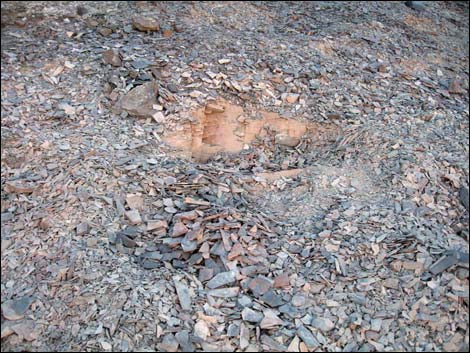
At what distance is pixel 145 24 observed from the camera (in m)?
5.38

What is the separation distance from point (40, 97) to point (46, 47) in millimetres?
738

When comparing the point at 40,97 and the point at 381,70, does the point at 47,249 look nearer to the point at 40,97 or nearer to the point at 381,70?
the point at 40,97

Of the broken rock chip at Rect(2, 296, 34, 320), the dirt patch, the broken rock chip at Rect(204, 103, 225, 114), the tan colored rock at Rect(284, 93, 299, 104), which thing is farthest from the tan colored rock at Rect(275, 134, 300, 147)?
the broken rock chip at Rect(2, 296, 34, 320)

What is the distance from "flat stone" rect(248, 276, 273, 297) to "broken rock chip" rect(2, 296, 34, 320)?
1.47 meters

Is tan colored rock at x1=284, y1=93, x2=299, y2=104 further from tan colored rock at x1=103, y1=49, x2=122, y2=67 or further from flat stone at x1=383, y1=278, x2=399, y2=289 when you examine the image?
flat stone at x1=383, y1=278, x2=399, y2=289

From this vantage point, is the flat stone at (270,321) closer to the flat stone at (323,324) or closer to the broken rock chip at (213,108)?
the flat stone at (323,324)

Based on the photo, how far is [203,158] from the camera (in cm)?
461

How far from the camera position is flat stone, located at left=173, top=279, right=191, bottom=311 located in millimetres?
3287

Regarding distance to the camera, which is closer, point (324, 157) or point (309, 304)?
point (309, 304)

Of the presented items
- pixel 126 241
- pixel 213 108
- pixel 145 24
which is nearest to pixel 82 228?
pixel 126 241

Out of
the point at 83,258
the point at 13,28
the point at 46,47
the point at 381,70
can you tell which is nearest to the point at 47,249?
the point at 83,258

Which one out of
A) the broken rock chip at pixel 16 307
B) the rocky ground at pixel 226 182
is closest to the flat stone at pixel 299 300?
the rocky ground at pixel 226 182

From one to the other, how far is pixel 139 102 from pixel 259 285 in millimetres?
2118

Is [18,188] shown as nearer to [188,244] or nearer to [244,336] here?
[188,244]
